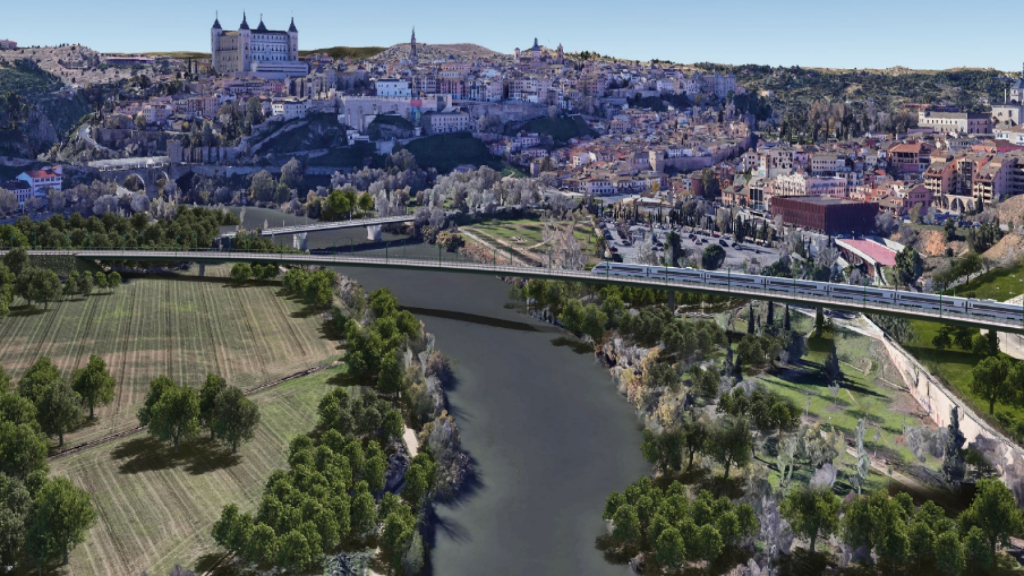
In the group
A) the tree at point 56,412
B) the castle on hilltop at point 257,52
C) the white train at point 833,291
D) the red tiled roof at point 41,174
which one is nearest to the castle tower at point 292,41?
the castle on hilltop at point 257,52

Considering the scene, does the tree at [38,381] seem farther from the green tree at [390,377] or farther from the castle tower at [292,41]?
the castle tower at [292,41]

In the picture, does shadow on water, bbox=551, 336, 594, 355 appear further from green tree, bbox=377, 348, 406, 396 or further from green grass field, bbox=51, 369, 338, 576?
green grass field, bbox=51, 369, 338, 576

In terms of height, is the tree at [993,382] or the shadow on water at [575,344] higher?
the tree at [993,382]

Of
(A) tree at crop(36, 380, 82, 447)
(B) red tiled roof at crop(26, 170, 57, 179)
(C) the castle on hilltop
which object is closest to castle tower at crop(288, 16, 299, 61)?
(C) the castle on hilltop

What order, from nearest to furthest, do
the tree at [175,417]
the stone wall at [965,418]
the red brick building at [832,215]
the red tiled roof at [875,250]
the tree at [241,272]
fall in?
the stone wall at [965,418]
the tree at [175,417]
the tree at [241,272]
the red tiled roof at [875,250]
the red brick building at [832,215]

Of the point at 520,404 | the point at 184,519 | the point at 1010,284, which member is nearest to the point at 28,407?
the point at 184,519
